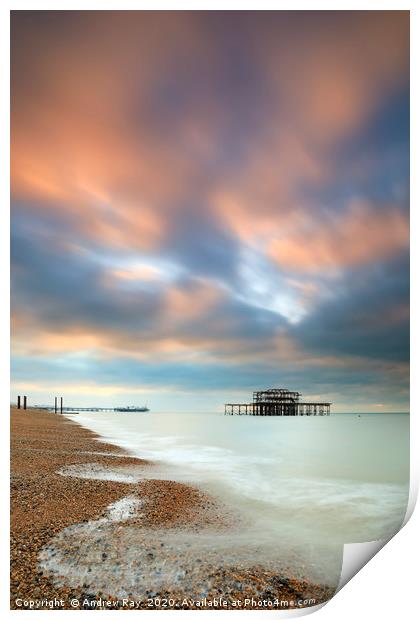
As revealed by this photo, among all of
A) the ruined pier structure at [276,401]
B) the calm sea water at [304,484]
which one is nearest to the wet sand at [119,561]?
Result: the calm sea water at [304,484]

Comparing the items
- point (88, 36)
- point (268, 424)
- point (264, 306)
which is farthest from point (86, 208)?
point (268, 424)

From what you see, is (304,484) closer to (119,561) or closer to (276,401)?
(119,561)

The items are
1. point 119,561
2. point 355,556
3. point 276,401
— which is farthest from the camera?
point 276,401

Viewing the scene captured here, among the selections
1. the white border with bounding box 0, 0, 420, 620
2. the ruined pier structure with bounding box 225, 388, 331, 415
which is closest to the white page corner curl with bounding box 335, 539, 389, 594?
the white border with bounding box 0, 0, 420, 620

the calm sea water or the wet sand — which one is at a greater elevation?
the wet sand

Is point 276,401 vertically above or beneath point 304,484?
above

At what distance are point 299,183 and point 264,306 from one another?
2.32 m

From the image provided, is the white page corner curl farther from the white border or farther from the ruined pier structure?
the ruined pier structure

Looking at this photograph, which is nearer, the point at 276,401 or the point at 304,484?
the point at 304,484

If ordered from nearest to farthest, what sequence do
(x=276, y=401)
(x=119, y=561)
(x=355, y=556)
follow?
(x=119, y=561), (x=355, y=556), (x=276, y=401)

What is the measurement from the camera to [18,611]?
307cm
